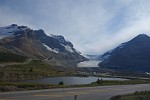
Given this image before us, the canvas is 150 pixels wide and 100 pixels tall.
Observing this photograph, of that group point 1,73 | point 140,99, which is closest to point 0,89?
point 140,99

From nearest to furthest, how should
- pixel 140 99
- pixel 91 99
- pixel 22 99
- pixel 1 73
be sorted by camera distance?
pixel 22 99 → pixel 140 99 → pixel 91 99 → pixel 1 73

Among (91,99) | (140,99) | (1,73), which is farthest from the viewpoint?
(1,73)

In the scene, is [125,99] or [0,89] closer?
[125,99]

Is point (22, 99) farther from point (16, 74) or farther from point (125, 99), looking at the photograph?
point (16, 74)

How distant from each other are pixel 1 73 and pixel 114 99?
6361 inches

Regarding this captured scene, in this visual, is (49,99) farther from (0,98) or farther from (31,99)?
(0,98)

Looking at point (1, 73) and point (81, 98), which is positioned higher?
point (1, 73)

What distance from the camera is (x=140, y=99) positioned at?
32.0 metres

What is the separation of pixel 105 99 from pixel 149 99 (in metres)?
7.09

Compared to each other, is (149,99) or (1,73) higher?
(1,73)

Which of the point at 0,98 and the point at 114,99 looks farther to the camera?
the point at 114,99

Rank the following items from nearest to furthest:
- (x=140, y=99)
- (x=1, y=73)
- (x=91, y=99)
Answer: (x=140, y=99)
(x=91, y=99)
(x=1, y=73)

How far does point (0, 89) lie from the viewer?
40875 mm

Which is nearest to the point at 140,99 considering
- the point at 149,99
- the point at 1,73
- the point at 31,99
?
the point at 149,99
